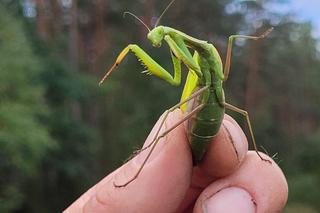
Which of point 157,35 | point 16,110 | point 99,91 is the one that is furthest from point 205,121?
point 99,91

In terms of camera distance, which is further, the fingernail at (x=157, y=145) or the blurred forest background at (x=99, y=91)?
the blurred forest background at (x=99, y=91)

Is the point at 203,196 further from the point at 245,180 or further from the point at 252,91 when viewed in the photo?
the point at 252,91

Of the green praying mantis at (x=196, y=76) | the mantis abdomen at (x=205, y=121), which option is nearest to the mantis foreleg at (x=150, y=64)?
the green praying mantis at (x=196, y=76)

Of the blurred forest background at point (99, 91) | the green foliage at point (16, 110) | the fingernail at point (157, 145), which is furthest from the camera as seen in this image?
the blurred forest background at point (99, 91)

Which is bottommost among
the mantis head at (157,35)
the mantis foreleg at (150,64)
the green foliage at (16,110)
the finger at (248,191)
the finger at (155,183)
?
the green foliage at (16,110)

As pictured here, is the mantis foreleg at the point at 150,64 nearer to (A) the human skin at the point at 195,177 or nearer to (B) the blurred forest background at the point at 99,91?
(A) the human skin at the point at 195,177

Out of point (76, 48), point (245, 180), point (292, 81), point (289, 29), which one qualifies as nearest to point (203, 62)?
point (245, 180)

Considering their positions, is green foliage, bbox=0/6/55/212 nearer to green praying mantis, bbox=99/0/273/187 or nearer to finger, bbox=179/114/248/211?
finger, bbox=179/114/248/211
